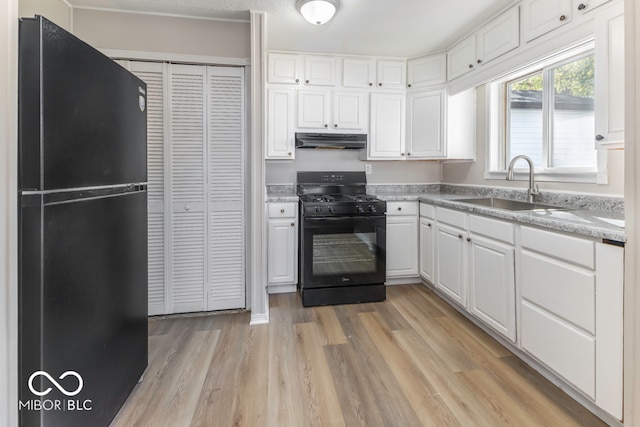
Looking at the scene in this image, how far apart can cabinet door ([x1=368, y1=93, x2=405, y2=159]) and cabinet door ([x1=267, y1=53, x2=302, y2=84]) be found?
827 mm

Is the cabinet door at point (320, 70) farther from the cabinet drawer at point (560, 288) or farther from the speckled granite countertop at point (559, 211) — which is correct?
the cabinet drawer at point (560, 288)

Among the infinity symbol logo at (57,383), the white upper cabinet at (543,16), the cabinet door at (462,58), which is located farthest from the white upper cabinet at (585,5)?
the infinity symbol logo at (57,383)

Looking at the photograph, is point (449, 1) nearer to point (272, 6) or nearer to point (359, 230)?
point (272, 6)

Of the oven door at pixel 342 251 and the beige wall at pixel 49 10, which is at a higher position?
the beige wall at pixel 49 10

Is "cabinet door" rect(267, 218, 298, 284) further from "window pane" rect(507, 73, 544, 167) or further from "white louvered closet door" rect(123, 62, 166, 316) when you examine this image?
"window pane" rect(507, 73, 544, 167)

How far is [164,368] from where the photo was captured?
1.88 m

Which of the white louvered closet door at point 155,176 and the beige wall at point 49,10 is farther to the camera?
the white louvered closet door at point 155,176

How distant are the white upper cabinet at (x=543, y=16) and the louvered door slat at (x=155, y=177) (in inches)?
102

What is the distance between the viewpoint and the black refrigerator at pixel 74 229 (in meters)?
0.95

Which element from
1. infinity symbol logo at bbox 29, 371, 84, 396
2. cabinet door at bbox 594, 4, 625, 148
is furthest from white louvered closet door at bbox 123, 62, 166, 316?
cabinet door at bbox 594, 4, 625, 148

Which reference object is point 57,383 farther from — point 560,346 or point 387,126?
point 387,126

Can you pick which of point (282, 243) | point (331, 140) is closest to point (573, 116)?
point (331, 140)

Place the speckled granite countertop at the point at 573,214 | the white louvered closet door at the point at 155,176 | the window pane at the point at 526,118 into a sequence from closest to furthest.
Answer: the speckled granite countertop at the point at 573,214 < the white louvered closet door at the point at 155,176 < the window pane at the point at 526,118

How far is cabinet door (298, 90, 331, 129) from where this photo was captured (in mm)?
3184
